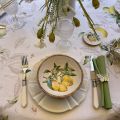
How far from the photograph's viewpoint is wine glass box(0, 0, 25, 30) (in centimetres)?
103

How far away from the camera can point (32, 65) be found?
952 mm

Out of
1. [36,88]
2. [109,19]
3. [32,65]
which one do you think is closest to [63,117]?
[36,88]

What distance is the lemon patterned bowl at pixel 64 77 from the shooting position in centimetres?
84

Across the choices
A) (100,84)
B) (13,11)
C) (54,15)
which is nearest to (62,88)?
(100,84)

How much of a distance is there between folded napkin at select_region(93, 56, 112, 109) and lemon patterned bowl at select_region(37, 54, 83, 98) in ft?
0.23

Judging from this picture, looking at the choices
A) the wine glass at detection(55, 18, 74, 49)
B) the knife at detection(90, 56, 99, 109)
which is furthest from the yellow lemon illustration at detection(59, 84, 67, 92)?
the wine glass at detection(55, 18, 74, 49)

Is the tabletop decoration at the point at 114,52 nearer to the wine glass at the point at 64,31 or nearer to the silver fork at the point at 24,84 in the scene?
the wine glass at the point at 64,31

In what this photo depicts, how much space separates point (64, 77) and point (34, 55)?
17cm

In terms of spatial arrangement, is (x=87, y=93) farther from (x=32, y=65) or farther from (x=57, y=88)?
(x=32, y=65)

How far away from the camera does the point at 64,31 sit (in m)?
0.97

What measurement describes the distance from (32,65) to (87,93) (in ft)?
0.78

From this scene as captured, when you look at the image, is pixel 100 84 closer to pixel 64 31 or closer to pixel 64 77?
pixel 64 77

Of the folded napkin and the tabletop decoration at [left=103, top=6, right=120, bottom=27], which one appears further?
the tabletop decoration at [left=103, top=6, right=120, bottom=27]

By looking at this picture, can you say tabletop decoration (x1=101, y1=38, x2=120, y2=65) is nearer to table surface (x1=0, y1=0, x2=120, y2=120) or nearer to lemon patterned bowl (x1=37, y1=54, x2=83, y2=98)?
table surface (x1=0, y1=0, x2=120, y2=120)
